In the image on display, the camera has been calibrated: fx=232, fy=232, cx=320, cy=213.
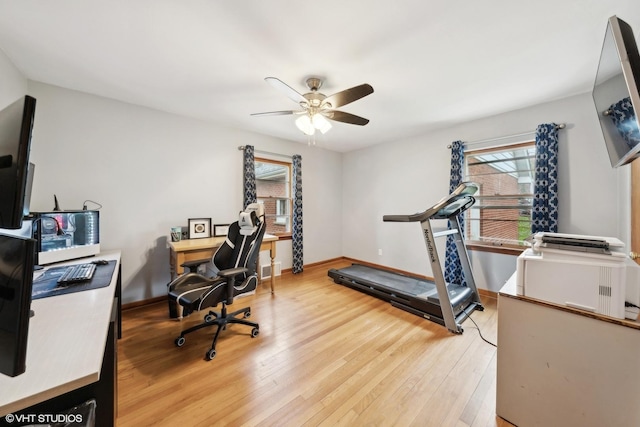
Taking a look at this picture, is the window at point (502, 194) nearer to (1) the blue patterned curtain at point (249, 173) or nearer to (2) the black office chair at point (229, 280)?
(2) the black office chair at point (229, 280)

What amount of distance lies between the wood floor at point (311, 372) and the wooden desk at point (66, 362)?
0.72m

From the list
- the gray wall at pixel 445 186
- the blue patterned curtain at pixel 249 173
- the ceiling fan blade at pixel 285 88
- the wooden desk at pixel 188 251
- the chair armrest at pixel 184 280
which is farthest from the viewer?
the blue patterned curtain at pixel 249 173

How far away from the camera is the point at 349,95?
2.02m

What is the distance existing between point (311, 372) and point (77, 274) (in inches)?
72.0

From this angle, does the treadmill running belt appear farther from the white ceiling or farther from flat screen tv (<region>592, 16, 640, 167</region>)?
the white ceiling

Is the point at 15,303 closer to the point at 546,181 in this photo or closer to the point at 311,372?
the point at 311,372

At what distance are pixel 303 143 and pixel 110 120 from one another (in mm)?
2838

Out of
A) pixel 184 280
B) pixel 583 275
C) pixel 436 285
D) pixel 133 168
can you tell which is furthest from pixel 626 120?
pixel 133 168

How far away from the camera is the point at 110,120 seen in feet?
8.91

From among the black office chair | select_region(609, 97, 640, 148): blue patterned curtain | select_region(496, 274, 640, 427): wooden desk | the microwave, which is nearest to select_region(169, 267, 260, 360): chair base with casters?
the black office chair

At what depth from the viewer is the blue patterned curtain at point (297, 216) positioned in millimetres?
4336

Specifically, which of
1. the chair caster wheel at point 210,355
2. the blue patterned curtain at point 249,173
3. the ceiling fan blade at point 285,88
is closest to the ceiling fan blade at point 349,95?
the ceiling fan blade at point 285,88

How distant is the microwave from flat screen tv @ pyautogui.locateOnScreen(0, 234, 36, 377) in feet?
5.99

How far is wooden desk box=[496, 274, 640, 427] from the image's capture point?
108 centimetres
